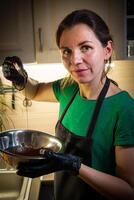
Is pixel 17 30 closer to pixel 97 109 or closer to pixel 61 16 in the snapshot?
pixel 61 16

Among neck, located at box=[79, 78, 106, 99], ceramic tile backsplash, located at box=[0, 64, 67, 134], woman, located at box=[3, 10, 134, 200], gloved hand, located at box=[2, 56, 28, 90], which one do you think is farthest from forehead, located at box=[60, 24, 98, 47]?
ceramic tile backsplash, located at box=[0, 64, 67, 134]

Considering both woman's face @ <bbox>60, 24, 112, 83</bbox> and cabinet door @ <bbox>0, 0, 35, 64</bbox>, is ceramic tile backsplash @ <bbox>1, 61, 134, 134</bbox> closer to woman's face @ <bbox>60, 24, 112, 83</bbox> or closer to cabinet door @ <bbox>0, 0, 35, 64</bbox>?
cabinet door @ <bbox>0, 0, 35, 64</bbox>

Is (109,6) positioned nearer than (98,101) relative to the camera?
No

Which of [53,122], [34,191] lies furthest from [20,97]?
[34,191]

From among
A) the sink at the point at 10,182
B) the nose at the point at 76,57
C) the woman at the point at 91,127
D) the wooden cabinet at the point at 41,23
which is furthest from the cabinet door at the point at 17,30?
the sink at the point at 10,182

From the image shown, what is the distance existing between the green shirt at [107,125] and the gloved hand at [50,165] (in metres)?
0.12

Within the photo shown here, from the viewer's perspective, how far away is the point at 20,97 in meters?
1.96

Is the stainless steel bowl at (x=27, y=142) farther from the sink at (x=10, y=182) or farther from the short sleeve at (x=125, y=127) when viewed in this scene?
the sink at (x=10, y=182)

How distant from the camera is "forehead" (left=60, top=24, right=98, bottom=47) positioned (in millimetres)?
1117

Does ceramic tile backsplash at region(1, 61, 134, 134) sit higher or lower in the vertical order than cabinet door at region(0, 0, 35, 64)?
lower

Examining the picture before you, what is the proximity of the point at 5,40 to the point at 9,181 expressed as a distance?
0.74m

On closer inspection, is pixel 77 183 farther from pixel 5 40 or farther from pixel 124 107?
pixel 5 40

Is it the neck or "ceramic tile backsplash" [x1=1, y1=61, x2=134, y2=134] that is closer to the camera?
the neck

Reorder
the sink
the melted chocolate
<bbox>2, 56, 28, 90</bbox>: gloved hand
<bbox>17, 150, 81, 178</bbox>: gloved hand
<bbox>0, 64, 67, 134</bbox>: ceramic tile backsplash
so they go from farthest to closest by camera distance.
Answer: <bbox>0, 64, 67, 134</bbox>: ceramic tile backsplash
the sink
<bbox>2, 56, 28, 90</bbox>: gloved hand
the melted chocolate
<bbox>17, 150, 81, 178</bbox>: gloved hand
